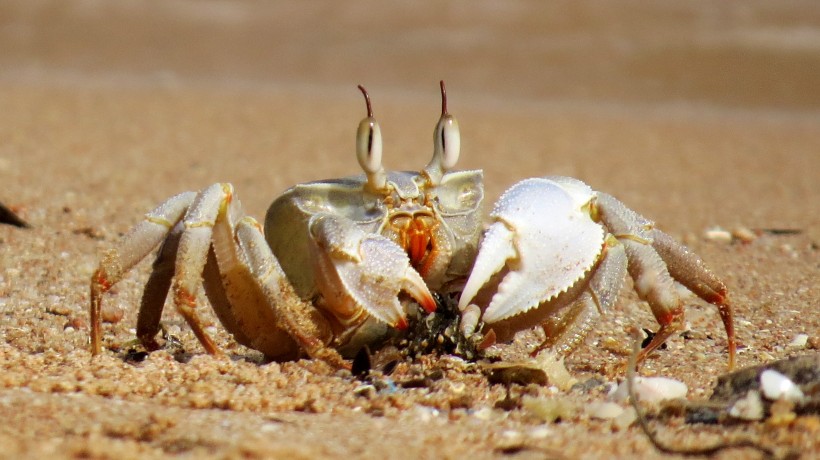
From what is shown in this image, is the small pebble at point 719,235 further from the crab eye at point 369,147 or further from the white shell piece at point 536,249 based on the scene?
the crab eye at point 369,147

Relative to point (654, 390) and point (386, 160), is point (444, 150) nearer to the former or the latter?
point (654, 390)

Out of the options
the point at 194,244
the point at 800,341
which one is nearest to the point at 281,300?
the point at 194,244

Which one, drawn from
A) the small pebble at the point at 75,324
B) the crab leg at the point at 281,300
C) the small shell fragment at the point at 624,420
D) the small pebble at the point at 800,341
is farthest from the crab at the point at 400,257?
the small pebble at the point at 800,341

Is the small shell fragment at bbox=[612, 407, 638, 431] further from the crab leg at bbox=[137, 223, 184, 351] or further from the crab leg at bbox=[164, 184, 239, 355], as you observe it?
the crab leg at bbox=[137, 223, 184, 351]

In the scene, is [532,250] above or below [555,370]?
above

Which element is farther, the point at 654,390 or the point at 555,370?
the point at 555,370

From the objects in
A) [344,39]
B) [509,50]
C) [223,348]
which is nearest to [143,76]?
[344,39]
